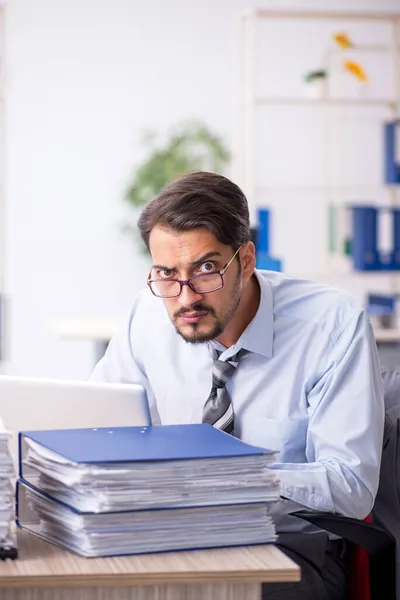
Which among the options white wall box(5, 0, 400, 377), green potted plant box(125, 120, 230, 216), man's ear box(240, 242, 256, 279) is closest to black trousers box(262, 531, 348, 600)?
man's ear box(240, 242, 256, 279)

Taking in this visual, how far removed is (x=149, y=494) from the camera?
3.71 ft

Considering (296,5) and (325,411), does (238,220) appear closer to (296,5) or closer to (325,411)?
(325,411)

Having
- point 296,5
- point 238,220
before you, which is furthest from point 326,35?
point 238,220

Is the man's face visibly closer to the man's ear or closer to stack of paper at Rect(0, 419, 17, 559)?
the man's ear

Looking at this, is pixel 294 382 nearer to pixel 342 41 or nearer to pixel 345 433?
pixel 345 433

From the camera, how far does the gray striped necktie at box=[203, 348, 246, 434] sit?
1.76 metres

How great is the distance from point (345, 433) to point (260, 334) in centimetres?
28

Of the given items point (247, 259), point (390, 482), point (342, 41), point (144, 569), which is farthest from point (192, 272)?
point (342, 41)

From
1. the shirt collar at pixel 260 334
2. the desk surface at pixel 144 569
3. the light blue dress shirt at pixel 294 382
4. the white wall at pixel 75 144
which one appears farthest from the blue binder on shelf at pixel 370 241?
the desk surface at pixel 144 569

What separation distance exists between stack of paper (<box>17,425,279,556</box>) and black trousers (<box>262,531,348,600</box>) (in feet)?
0.98

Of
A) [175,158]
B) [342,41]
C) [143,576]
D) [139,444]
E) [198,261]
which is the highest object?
[342,41]

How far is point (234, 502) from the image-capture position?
116 centimetres

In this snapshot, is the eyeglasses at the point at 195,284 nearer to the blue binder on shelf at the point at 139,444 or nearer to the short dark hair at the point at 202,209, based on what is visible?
the short dark hair at the point at 202,209

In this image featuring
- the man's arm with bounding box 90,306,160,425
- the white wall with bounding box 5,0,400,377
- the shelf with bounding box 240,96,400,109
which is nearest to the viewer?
the man's arm with bounding box 90,306,160,425
